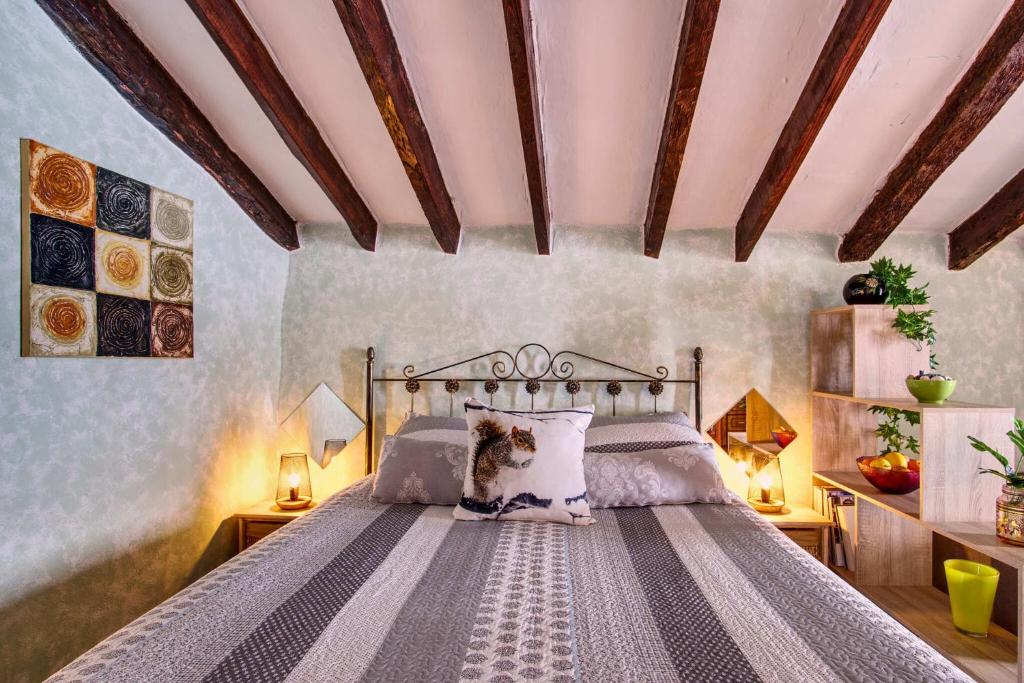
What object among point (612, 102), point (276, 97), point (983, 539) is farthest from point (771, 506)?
point (276, 97)

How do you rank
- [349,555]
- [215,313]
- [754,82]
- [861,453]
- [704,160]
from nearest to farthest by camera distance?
[349,555] < [754,82] < [704,160] < [215,313] < [861,453]

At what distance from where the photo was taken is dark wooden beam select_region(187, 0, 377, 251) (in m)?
1.92

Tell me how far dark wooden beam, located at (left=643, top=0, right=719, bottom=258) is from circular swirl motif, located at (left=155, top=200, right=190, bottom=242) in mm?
2128

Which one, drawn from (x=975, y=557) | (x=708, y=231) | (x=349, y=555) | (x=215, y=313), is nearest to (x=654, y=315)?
(x=708, y=231)

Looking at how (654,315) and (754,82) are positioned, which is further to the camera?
(654,315)

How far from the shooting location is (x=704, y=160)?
2561mm

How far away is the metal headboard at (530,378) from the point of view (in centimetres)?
308

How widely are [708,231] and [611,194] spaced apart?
2.12 feet

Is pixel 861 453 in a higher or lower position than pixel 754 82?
lower

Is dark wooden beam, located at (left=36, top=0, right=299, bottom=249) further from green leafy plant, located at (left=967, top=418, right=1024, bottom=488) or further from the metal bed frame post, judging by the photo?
green leafy plant, located at (left=967, top=418, right=1024, bottom=488)

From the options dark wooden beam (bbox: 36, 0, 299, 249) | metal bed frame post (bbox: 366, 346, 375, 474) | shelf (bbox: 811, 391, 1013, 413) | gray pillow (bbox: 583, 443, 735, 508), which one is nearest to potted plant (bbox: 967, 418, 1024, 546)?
shelf (bbox: 811, 391, 1013, 413)

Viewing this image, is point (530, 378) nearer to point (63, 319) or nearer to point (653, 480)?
point (653, 480)

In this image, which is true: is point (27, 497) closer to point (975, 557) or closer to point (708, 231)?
point (708, 231)

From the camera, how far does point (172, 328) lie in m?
2.48
